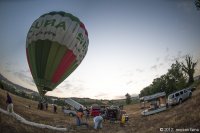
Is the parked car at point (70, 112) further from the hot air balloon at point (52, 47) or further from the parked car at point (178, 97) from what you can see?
the hot air balloon at point (52, 47)

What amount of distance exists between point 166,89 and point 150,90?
11979 millimetres

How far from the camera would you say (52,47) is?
2408 cm

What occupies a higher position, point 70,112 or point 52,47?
point 52,47

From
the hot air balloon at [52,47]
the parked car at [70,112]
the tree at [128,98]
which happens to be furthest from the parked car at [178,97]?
the tree at [128,98]

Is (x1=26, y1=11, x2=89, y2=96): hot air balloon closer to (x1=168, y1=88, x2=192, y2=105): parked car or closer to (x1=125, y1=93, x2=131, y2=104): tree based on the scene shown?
(x1=168, y1=88, x2=192, y2=105): parked car

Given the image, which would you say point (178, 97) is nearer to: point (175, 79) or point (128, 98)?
point (175, 79)

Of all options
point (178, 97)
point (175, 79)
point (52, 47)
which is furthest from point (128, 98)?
point (52, 47)

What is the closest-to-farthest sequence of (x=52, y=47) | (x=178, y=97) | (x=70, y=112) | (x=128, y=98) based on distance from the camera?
1. (x=52, y=47)
2. (x=178, y=97)
3. (x=70, y=112)
4. (x=128, y=98)

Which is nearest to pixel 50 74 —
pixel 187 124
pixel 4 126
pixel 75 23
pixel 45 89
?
pixel 45 89

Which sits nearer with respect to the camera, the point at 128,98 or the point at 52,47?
the point at 52,47

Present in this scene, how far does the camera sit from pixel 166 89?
193 feet

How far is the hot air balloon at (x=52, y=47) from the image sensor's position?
23.9 meters

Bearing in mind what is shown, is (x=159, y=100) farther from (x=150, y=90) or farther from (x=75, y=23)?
(x=150, y=90)

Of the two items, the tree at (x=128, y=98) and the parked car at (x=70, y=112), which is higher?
the tree at (x=128, y=98)
